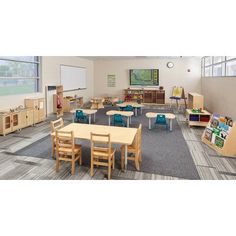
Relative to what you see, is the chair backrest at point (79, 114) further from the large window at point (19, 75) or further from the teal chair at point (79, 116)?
the large window at point (19, 75)

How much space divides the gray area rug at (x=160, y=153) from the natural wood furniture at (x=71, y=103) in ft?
14.1

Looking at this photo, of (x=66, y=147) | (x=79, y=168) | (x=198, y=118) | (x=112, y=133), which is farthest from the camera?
(x=198, y=118)

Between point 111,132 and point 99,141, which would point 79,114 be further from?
point 99,141

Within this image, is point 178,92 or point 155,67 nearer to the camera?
point 178,92

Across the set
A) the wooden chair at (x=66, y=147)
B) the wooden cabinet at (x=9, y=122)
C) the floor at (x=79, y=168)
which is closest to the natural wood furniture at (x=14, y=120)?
the wooden cabinet at (x=9, y=122)

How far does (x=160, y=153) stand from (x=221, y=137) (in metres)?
1.47

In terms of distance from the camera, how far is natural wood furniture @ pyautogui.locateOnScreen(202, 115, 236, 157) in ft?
15.2

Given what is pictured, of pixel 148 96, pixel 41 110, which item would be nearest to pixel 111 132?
pixel 41 110

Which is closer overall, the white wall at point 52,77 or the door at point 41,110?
the white wall at point 52,77

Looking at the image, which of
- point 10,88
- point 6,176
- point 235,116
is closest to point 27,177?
point 6,176

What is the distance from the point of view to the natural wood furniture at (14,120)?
6.04 m

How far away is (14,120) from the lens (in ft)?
21.4

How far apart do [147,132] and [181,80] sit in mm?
7524

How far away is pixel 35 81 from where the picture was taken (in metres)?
8.36
